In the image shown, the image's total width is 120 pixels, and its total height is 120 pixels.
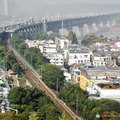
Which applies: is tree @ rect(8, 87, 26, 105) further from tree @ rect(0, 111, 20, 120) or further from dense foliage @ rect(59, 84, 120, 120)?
tree @ rect(0, 111, 20, 120)

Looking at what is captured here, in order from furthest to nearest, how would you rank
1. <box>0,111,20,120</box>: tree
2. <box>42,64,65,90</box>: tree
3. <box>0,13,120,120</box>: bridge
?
<box>42,64,65,90</box>: tree → <box>0,13,120,120</box>: bridge → <box>0,111,20,120</box>: tree

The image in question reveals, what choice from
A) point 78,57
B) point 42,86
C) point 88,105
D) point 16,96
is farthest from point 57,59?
point 88,105

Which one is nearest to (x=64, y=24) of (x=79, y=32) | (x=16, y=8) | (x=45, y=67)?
(x=79, y=32)

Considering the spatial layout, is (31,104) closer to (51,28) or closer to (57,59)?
(57,59)

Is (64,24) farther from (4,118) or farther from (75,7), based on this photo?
(75,7)

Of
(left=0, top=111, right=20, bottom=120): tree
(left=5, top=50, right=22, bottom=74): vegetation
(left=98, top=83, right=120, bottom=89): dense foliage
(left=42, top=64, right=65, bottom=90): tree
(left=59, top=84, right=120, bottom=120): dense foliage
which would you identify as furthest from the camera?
(left=5, top=50, right=22, bottom=74): vegetation

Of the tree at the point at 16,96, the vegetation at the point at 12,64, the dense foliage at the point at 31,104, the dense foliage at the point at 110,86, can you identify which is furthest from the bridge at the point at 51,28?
the dense foliage at the point at 110,86

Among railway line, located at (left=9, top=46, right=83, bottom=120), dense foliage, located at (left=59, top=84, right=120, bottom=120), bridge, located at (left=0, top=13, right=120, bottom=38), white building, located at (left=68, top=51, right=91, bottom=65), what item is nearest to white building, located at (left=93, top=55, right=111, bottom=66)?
white building, located at (left=68, top=51, right=91, bottom=65)

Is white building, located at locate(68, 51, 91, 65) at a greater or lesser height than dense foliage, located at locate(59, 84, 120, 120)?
greater
